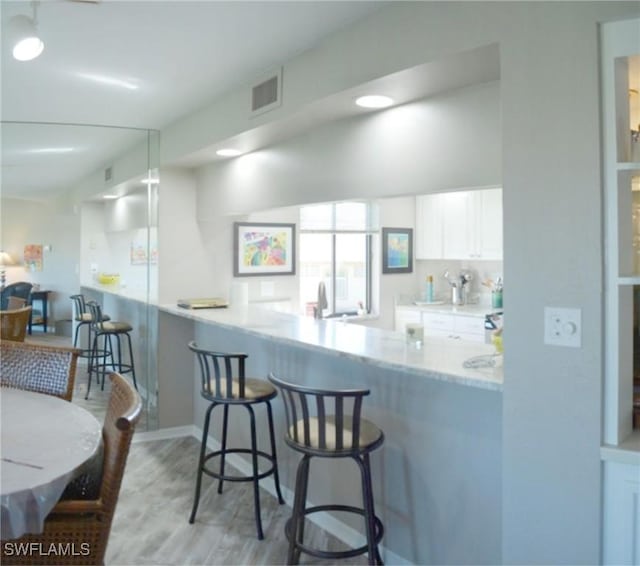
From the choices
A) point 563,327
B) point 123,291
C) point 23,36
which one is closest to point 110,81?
point 23,36

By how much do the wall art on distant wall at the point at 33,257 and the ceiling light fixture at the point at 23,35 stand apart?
192 centimetres

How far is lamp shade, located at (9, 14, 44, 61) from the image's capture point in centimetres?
207

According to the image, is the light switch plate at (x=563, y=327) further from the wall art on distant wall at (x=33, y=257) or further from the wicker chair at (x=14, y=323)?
the wall art on distant wall at (x=33, y=257)

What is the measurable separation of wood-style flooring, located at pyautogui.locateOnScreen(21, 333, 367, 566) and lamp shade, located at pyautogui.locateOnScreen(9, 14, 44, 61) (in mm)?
1772

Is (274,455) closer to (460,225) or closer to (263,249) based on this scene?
(263,249)

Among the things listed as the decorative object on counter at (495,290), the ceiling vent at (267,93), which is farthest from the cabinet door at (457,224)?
the ceiling vent at (267,93)

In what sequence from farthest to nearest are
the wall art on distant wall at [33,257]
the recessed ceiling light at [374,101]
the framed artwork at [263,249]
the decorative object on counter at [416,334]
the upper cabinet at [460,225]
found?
the upper cabinet at [460,225], the framed artwork at [263,249], the wall art on distant wall at [33,257], the decorative object on counter at [416,334], the recessed ceiling light at [374,101]

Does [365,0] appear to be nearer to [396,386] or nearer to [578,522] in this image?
[396,386]

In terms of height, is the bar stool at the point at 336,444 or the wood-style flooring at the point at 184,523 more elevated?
the bar stool at the point at 336,444

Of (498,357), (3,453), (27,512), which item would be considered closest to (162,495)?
(3,453)

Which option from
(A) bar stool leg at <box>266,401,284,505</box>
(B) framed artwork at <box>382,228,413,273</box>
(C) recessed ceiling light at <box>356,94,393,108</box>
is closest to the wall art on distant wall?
(A) bar stool leg at <box>266,401,284,505</box>

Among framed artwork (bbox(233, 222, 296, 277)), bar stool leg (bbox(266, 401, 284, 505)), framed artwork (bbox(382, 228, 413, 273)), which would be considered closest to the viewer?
bar stool leg (bbox(266, 401, 284, 505))

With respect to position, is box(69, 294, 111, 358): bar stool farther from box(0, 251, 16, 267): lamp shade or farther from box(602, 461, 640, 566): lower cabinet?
box(602, 461, 640, 566): lower cabinet

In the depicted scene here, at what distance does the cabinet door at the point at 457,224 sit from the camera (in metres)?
5.62
